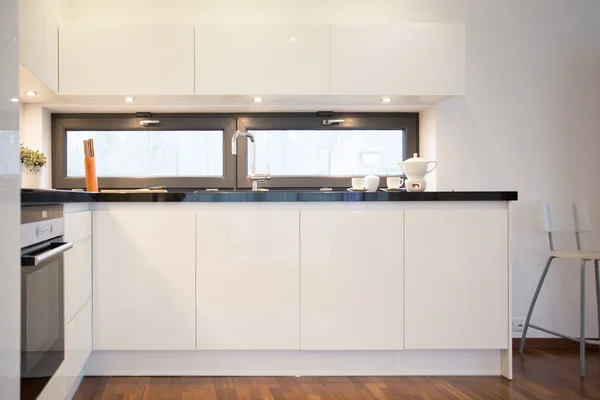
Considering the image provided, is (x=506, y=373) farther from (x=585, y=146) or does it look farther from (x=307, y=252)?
(x=585, y=146)

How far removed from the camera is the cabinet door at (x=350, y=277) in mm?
2766

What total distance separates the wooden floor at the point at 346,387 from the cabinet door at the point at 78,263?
447mm

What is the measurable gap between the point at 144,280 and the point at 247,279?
489mm

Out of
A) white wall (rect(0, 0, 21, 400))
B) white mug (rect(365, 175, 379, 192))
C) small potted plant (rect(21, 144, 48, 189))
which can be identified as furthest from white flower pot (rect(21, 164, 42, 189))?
white mug (rect(365, 175, 379, 192))

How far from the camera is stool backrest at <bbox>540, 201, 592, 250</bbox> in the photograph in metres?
3.41

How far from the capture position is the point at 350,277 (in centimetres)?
277

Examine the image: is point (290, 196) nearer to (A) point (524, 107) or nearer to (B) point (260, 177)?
(B) point (260, 177)

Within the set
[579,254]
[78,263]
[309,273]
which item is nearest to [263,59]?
[309,273]

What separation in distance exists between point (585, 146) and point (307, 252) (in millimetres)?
1996

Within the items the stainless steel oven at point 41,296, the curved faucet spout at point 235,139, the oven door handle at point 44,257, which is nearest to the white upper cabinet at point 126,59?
the curved faucet spout at point 235,139

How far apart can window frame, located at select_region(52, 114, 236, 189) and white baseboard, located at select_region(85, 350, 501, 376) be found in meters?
1.20

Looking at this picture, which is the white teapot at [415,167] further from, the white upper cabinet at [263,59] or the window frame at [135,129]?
the window frame at [135,129]

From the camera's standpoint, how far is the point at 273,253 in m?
2.77

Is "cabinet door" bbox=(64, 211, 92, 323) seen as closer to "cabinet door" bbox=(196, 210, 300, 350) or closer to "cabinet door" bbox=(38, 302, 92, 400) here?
"cabinet door" bbox=(38, 302, 92, 400)
